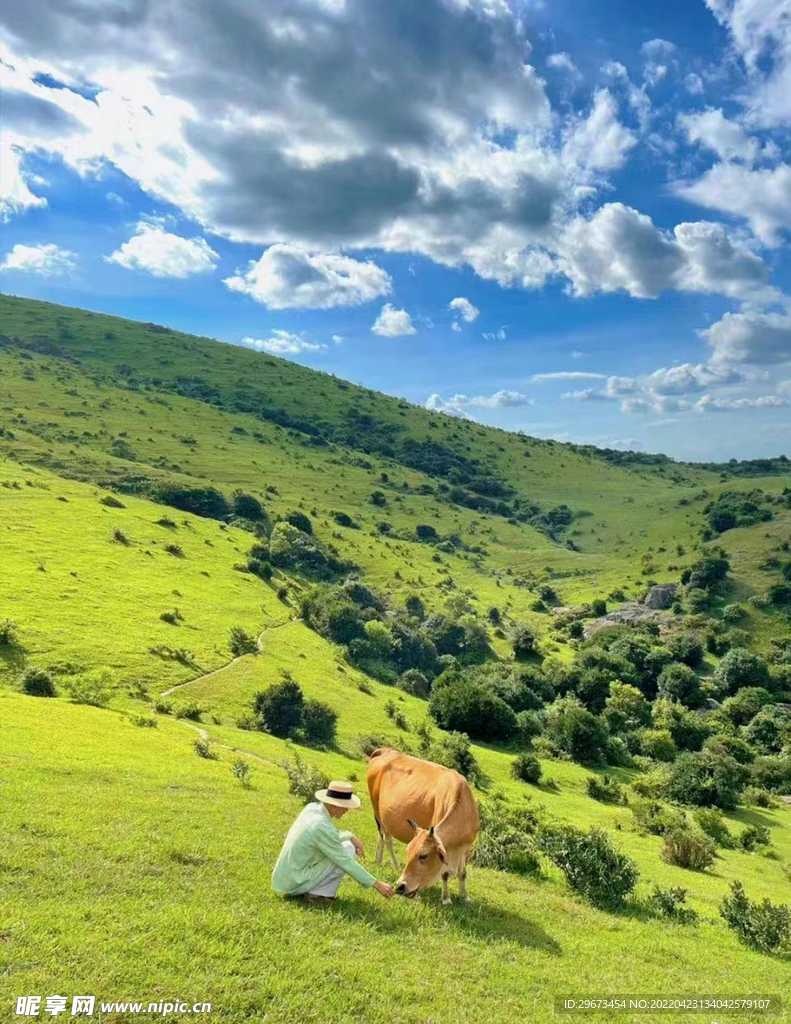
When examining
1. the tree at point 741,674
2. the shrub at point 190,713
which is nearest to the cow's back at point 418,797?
the shrub at point 190,713

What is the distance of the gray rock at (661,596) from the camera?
11916 centimetres

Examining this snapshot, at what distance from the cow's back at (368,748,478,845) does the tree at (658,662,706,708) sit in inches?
3135

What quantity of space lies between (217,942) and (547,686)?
236 feet

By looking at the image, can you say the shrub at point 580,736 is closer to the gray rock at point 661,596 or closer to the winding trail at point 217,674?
the winding trail at point 217,674

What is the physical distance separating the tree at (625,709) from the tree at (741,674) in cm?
2124

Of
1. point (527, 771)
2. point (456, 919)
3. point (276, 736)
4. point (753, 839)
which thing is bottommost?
point (276, 736)

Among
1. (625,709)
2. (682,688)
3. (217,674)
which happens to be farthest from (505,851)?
(682,688)

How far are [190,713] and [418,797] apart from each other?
31733 millimetres

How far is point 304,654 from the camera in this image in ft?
217

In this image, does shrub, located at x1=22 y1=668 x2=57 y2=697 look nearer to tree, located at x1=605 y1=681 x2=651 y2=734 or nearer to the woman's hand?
the woman's hand

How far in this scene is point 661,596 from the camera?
120250 millimetres

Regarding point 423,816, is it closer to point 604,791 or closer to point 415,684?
point 604,791

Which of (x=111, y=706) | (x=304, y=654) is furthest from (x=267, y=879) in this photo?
(x=304, y=654)

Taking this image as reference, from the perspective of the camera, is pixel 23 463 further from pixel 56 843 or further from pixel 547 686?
pixel 56 843
